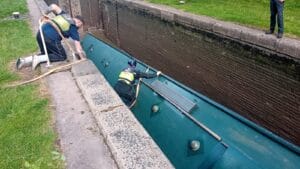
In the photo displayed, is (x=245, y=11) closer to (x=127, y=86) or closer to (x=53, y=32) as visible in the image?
(x=127, y=86)

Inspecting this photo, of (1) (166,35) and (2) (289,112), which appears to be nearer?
(2) (289,112)

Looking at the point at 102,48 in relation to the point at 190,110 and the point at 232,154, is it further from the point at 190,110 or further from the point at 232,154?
the point at 232,154

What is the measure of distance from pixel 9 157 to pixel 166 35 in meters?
7.17

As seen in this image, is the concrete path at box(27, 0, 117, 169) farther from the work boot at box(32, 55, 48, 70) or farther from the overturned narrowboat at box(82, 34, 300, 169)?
the overturned narrowboat at box(82, 34, 300, 169)

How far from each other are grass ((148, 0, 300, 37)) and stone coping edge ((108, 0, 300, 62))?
0.34m

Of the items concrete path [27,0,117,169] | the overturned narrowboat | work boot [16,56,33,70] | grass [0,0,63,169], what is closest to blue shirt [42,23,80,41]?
work boot [16,56,33,70]

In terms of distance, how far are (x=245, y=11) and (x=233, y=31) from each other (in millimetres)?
2077

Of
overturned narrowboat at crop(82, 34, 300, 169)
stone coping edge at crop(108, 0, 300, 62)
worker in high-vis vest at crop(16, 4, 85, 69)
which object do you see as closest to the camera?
overturned narrowboat at crop(82, 34, 300, 169)

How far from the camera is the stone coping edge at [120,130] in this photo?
3.57 metres

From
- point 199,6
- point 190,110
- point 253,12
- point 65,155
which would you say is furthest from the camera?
point 199,6

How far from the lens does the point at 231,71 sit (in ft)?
25.0

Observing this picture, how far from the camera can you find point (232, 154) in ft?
14.6

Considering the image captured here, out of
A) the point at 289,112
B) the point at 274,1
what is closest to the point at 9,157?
the point at 289,112

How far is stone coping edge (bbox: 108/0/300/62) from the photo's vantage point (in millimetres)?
6047
